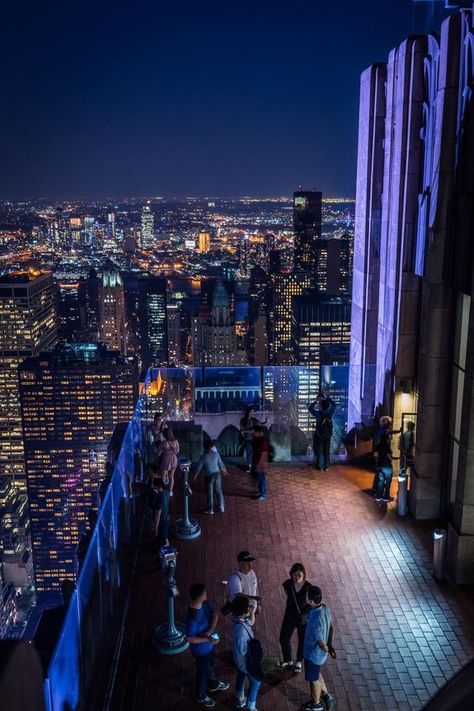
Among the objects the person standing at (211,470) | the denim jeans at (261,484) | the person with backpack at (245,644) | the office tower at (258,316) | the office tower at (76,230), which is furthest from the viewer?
the office tower at (76,230)

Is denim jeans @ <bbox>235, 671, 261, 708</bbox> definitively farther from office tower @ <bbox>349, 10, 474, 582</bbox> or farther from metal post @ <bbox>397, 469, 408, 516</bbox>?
metal post @ <bbox>397, 469, 408, 516</bbox>

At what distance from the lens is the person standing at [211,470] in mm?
10492

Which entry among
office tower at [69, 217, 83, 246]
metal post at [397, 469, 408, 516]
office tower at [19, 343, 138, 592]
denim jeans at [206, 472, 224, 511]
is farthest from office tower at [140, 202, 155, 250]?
metal post at [397, 469, 408, 516]

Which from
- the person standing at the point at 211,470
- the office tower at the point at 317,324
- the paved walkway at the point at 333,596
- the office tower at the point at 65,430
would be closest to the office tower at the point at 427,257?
the paved walkway at the point at 333,596

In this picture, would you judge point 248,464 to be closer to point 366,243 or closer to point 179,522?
point 179,522

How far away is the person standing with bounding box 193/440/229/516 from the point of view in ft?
34.4

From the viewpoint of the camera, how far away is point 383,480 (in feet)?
37.4

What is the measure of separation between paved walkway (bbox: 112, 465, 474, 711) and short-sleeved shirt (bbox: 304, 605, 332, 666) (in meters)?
0.86

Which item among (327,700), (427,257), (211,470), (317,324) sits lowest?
(317,324)

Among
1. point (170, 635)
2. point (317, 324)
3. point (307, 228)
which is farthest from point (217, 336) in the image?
point (170, 635)

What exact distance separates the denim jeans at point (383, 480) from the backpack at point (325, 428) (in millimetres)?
1515

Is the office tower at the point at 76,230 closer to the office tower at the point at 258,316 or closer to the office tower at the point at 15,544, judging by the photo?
the office tower at the point at 258,316

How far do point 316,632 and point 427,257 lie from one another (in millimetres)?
6545

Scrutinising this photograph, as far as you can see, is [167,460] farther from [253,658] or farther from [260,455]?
[253,658]
